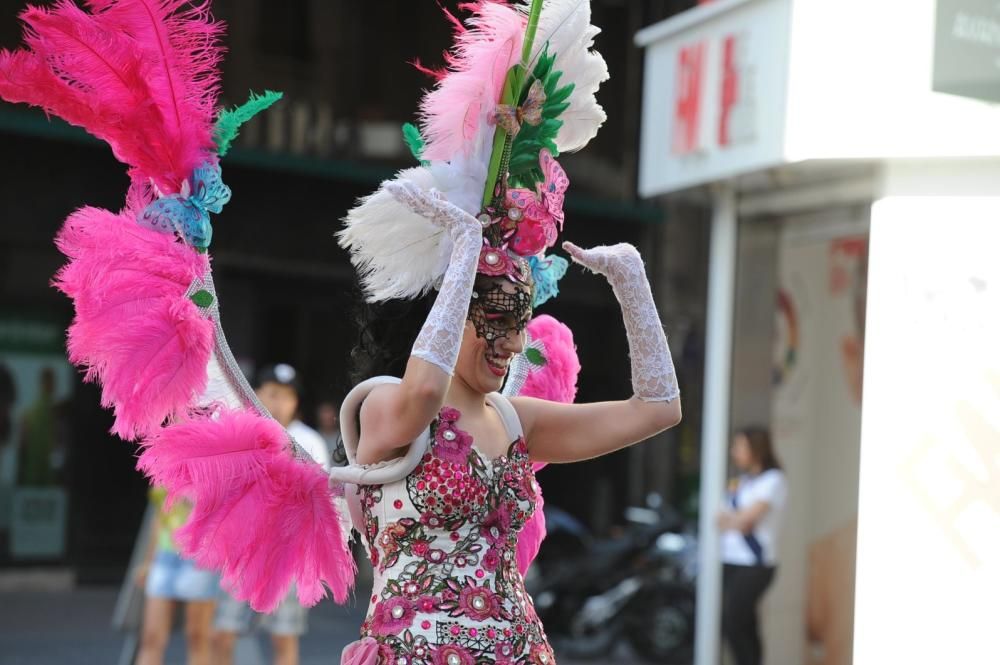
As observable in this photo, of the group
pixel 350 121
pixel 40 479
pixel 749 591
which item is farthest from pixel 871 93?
pixel 40 479

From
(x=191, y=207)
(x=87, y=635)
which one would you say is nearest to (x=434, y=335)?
(x=191, y=207)

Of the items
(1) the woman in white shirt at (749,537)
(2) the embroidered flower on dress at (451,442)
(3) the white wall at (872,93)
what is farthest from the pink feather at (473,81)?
(1) the woman in white shirt at (749,537)

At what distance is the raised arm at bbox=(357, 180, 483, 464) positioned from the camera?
2613mm

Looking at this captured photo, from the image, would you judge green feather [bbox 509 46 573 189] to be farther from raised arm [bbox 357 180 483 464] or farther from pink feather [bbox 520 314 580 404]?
→ pink feather [bbox 520 314 580 404]

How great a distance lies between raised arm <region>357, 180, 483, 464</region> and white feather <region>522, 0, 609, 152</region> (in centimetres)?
48

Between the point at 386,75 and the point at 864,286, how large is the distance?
6603 millimetres

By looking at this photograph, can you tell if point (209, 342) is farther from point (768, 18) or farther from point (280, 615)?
point (768, 18)

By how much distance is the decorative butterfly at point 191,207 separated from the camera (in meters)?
2.98

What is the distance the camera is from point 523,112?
2.93 m

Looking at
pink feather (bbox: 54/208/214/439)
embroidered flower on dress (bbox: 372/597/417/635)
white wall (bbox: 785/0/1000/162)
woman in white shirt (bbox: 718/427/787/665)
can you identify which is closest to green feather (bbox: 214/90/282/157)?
pink feather (bbox: 54/208/214/439)

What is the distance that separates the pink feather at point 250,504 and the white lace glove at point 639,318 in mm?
740

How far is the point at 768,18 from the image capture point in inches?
266

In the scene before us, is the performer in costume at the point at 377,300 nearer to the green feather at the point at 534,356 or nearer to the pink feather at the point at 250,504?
the pink feather at the point at 250,504

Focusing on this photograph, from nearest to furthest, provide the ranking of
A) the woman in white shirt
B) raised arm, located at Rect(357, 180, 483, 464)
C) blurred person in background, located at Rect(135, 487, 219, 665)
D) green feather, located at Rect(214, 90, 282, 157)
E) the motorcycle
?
raised arm, located at Rect(357, 180, 483, 464) → green feather, located at Rect(214, 90, 282, 157) → blurred person in background, located at Rect(135, 487, 219, 665) → the woman in white shirt → the motorcycle
